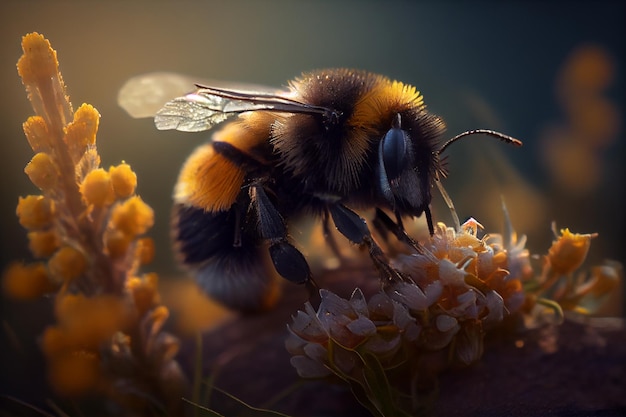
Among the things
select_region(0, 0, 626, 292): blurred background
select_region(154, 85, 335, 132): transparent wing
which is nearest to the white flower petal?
select_region(0, 0, 626, 292): blurred background

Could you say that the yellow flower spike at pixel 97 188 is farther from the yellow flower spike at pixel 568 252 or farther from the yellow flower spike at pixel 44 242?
the yellow flower spike at pixel 568 252

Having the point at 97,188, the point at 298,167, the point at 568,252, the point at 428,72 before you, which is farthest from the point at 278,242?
the point at 428,72

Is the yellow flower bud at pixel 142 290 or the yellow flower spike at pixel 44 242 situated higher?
the yellow flower spike at pixel 44 242

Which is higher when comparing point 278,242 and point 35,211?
point 35,211

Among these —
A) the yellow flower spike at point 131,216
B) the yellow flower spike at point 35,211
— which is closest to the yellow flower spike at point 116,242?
the yellow flower spike at point 131,216

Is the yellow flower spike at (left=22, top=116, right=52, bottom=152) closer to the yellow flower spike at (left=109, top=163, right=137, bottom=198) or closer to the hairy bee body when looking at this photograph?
the yellow flower spike at (left=109, top=163, right=137, bottom=198)

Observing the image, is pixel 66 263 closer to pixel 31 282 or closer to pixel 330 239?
pixel 31 282
